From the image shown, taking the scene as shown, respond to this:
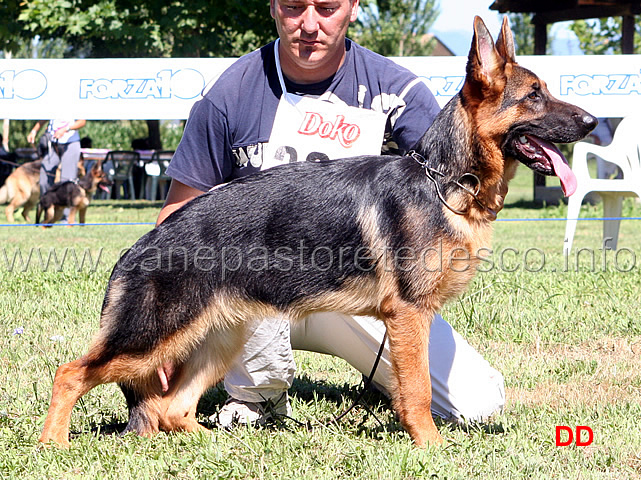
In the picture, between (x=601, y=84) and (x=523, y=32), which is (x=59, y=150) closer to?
(x=601, y=84)

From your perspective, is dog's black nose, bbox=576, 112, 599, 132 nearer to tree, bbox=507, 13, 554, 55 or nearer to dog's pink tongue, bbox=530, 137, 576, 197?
dog's pink tongue, bbox=530, 137, 576, 197

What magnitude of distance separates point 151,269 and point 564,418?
211cm

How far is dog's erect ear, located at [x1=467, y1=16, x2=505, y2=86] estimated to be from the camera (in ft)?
10.1

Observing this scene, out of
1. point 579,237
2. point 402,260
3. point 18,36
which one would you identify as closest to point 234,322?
point 402,260

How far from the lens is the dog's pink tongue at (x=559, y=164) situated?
10.4ft

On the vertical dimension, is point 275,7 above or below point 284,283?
above

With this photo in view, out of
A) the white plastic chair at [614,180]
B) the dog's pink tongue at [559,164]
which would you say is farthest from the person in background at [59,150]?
the dog's pink tongue at [559,164]

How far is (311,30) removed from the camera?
12.0ft

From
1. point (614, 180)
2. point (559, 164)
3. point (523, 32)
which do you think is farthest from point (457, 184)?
point (523, 32)

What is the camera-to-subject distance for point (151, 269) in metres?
3.14

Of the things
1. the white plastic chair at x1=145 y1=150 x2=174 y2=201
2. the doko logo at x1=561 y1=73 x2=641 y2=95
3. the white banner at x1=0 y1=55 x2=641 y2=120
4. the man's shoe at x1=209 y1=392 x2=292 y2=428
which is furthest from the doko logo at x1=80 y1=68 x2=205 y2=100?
the white plastic chair at x1=145 y1=150 x2=174 y2=201

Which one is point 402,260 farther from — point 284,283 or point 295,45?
point 295,45

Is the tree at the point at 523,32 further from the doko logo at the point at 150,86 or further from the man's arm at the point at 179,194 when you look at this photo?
the man's arm at the point at 179,194

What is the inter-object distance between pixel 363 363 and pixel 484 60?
175 centimetres
